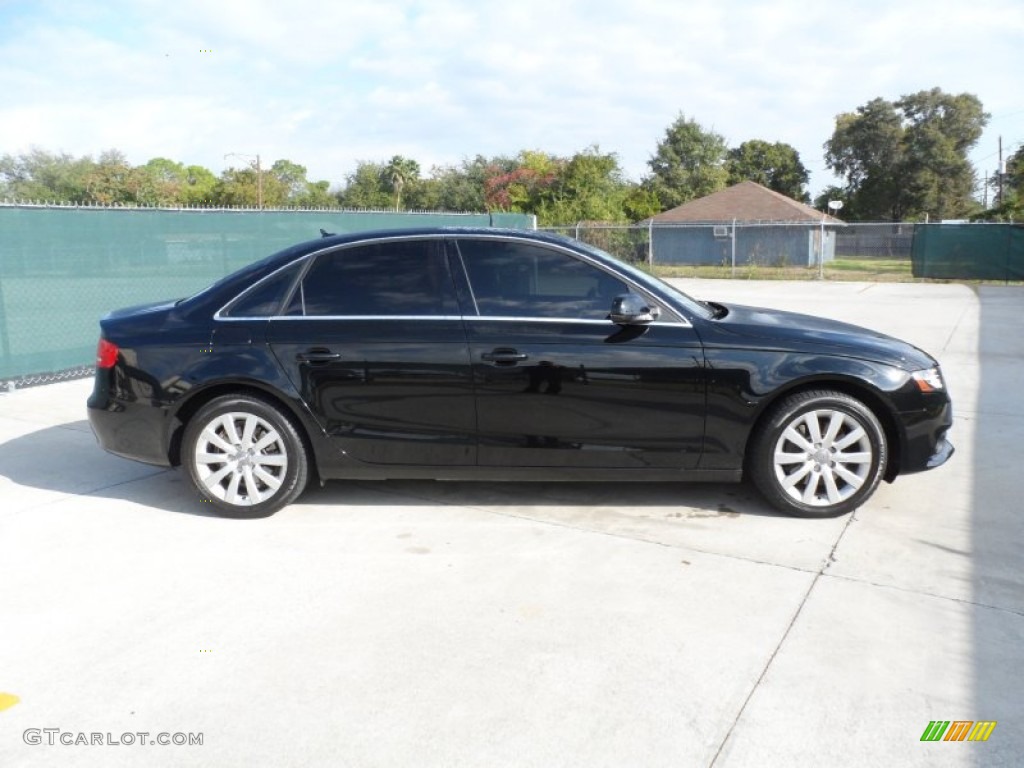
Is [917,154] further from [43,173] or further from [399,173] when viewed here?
[43,173]

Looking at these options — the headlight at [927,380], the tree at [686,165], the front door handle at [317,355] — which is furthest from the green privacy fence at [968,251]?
the tree at [686,165]

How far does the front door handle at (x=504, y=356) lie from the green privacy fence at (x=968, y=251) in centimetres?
2344

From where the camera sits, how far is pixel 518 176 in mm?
47250

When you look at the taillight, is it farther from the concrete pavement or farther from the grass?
the grass

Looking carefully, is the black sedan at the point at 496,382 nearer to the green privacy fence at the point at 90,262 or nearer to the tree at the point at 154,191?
the green privacy fence at the point at 90,262

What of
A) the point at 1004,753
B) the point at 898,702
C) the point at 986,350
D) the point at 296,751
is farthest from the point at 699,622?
the point at 986,350

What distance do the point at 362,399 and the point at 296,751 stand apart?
231 cm

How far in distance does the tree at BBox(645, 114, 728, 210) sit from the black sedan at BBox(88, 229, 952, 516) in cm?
5411

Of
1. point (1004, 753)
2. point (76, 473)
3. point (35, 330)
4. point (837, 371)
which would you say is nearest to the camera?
point (1004, 753)

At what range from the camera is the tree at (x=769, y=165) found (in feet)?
235

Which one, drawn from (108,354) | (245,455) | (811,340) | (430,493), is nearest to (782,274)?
(811,340)

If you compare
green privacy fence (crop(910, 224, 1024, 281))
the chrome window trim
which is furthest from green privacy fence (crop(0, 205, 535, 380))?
green privacy fence (crop(910, 224, 1024, 281))

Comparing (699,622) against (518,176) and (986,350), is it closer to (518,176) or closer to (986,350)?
(986,350)

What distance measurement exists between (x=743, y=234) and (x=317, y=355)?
3808 cm
